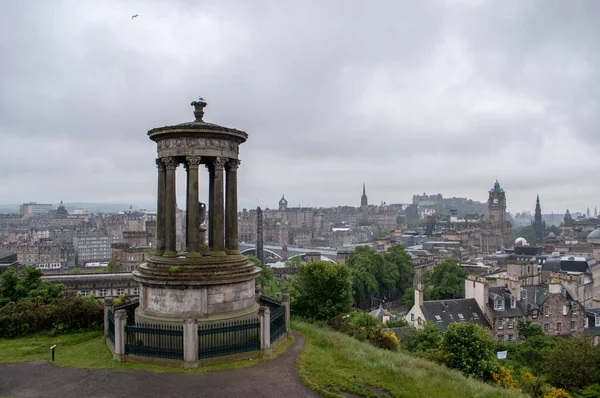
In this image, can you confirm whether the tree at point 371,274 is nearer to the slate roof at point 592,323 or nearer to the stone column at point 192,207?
the slate roof at point 592,323

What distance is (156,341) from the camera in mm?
15789

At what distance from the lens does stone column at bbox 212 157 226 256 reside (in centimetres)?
1873

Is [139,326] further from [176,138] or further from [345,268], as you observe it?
[345,268]

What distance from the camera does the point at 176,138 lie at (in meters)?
18.5

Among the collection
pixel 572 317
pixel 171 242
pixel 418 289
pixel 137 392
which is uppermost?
pixel 171 242

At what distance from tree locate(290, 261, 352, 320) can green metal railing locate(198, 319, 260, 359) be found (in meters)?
12.7

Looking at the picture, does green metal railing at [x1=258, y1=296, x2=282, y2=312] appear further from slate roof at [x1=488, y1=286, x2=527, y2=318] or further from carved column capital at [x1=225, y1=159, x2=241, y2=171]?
slate roof at [x1=488, y1=286, x2=527, y2=318]

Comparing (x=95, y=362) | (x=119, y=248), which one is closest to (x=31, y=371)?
(x=95, y=362)

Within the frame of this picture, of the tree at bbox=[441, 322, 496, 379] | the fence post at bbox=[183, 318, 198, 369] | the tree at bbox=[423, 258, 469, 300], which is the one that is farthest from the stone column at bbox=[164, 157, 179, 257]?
the tree at bbox=[423, 258, 469, 300]

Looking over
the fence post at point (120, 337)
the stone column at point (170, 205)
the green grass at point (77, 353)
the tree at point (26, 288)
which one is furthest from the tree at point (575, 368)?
the tree at point (26, 288)

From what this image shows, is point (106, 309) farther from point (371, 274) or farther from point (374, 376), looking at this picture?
point (371, 274)

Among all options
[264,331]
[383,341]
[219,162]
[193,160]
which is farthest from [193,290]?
[383,341]

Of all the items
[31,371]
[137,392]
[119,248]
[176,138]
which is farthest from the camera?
[119,248]

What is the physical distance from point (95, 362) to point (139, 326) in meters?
1.77
